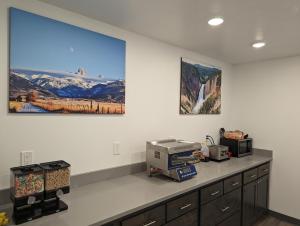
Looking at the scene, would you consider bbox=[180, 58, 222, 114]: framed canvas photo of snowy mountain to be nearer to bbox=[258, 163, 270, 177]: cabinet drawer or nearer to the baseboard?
bbox=[258, 163, 270, 177]: cabinet drawer

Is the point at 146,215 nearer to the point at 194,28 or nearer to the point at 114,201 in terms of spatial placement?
the point at 114,201

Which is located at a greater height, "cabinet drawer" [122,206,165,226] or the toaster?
the toaster

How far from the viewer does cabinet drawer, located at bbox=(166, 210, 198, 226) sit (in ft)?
6.15

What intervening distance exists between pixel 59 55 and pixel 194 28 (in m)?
1.28

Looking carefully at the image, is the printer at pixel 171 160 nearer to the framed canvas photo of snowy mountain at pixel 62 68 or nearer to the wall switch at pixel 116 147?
the wall switch at pixel 116 147

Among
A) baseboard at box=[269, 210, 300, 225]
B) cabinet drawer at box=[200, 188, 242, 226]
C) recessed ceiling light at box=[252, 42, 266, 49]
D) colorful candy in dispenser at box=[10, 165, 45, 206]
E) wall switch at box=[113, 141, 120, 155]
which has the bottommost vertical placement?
baseboard at box=[269, 210, 300, 225]

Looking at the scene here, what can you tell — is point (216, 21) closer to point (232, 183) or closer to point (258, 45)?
point (258, 45)

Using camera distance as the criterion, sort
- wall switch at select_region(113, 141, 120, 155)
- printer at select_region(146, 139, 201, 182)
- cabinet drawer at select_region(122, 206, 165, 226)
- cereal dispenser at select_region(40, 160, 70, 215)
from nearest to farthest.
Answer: cereal dispenser at select_region(40, 160, 70, 215) < cabinet drawer at select_region(122, 206, 165, 226) < printer at select_region(146, 139, 201, 182) < wall switch at select_region(113, 141, 120, 155)

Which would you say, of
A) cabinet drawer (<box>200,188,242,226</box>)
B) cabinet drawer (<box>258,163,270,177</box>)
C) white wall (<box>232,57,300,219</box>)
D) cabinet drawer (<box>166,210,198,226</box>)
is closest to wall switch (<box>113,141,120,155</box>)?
cabinet drawer (<box>166,210,198,226</box>)

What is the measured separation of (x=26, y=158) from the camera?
1670 mm

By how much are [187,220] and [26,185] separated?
1339 mm

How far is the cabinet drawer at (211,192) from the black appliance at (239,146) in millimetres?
1080

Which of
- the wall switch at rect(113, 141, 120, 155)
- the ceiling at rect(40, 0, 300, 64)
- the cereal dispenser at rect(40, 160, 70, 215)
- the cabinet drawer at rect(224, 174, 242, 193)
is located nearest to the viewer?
the cereal dispenser at rect(40, 160, 70, 215)

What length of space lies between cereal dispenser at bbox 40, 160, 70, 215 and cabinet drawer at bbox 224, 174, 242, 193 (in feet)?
5.53
